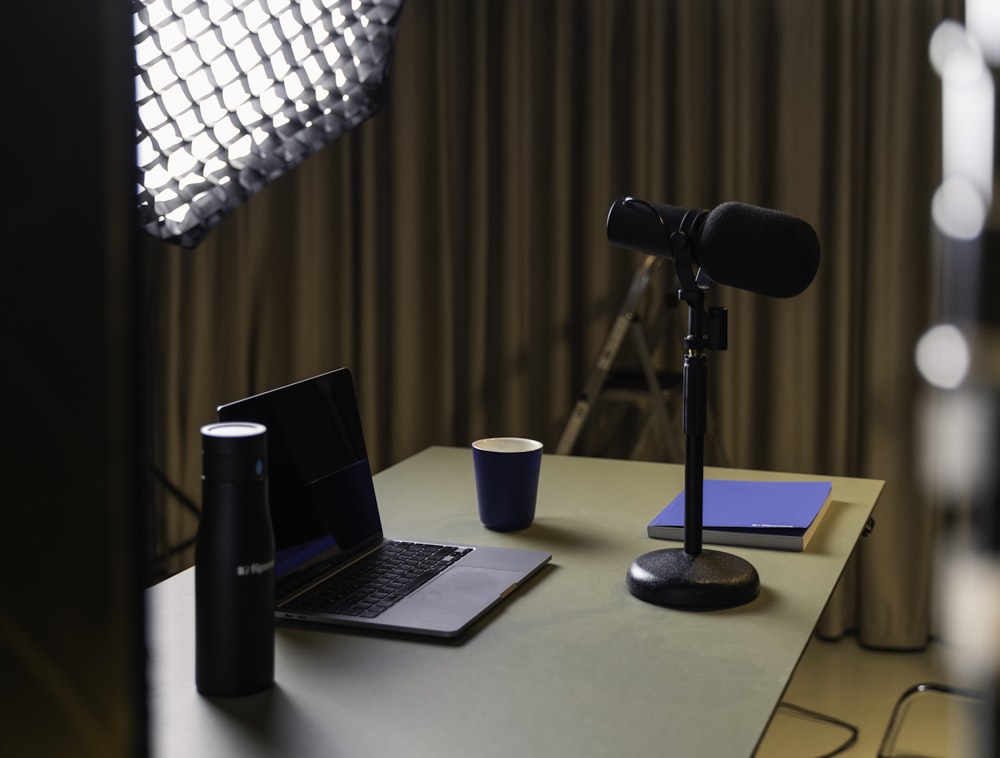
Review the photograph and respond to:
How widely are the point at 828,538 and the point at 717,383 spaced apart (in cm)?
173

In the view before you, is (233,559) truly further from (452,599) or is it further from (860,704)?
(860,704)

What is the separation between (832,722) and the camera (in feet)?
8.00

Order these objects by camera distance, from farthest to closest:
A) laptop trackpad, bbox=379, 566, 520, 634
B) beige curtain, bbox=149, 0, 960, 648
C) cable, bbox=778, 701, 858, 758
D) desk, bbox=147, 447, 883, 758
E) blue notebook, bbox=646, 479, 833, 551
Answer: beige curtain, bbox=149, 0, 960, 648, cable, bbox=778, 701, 858, 758, blue notebook, bbox=646, 479, 833, 551, laptop trackpad, bbox=379, 566, 520, 634, desk, bbox=147, 447, 883, 758

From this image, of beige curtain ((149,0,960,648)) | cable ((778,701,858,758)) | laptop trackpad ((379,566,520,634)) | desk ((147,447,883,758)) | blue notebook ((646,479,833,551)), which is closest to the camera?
desk ((147,447,883,758))

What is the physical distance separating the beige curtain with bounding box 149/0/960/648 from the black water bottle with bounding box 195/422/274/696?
185 centimetres

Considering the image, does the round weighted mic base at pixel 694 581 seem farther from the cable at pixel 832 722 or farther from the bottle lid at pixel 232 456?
the cable at pixel 832 722

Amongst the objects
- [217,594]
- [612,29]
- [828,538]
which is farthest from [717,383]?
[217,594]

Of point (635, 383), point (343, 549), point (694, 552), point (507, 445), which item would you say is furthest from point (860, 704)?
point (343, 549)

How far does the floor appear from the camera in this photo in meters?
2.31

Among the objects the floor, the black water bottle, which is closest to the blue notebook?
the black water bottle

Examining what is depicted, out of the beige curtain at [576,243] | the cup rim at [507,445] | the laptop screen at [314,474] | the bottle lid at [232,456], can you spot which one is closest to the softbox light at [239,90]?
the laptop screen at [314,474]

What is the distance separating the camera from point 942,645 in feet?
9.33

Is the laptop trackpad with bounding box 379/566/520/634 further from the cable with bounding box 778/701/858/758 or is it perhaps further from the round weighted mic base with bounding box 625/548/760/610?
the cable with bounding box 778/701/858/758

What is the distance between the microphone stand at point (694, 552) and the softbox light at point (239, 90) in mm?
421
